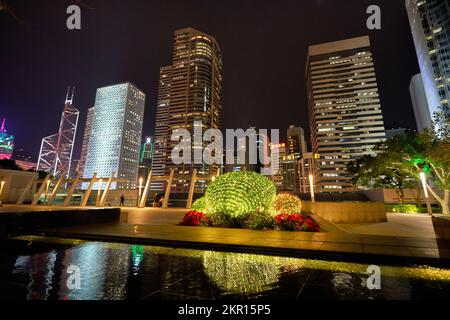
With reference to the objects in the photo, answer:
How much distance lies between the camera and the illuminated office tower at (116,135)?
16125 centimetres

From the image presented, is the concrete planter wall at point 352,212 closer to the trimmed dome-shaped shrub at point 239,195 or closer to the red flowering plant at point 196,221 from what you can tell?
the trimmed dome-shaped shrub at point 239,195

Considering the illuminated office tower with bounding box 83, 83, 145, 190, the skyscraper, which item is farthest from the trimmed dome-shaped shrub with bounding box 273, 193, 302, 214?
the illuminated office tower with bounding box 83, 83, 145, 190

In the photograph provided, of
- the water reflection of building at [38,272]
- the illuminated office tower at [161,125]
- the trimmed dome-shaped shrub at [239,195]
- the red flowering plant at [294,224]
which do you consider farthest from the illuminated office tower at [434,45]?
the illuminated office tower at [161,125]

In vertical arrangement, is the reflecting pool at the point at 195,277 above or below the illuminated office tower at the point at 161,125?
below

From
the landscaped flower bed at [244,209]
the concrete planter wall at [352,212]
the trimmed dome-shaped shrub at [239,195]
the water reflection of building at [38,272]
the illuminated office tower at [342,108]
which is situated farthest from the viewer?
the illuminated office tower at [342,108]

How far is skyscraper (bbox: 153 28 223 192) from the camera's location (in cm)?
14325

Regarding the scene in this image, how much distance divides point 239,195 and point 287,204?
3.41m

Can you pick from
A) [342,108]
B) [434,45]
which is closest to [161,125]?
[342,108]

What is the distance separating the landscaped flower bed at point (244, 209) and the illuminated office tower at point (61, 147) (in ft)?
526

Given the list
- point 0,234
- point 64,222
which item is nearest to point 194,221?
point 64,222

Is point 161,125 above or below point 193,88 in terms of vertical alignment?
below

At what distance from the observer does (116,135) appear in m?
165

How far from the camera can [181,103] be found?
146 m

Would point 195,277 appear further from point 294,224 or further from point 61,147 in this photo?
point 61,147
